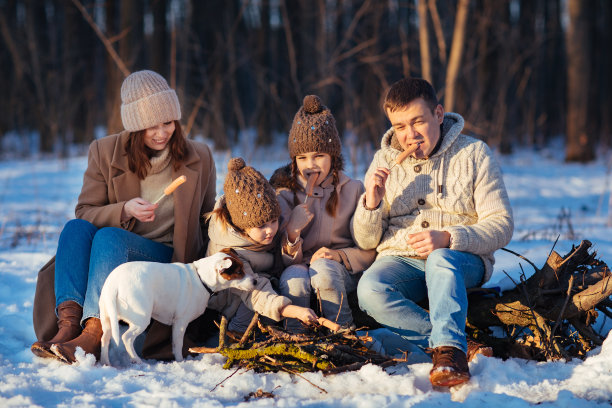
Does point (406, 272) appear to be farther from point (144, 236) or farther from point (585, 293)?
point (144, 236)

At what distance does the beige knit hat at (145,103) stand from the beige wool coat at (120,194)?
0.18m

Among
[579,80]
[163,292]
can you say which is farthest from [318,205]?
[579,80]

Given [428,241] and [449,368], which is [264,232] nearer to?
[428,241]

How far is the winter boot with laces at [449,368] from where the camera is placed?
2.41 m

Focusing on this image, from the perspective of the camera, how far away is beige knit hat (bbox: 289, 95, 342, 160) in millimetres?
3305

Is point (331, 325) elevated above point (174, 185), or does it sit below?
below

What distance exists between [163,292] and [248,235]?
56 centimetres

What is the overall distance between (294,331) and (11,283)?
2.29 metres

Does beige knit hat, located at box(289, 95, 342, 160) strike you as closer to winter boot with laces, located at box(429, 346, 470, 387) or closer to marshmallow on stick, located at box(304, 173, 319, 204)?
marshmallow on stick, located at box(304, 173, 319, 204)

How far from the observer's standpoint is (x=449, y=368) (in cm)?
243

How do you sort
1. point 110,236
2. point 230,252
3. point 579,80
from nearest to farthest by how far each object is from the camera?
point 230,252 < point 110,236 < point 579,80

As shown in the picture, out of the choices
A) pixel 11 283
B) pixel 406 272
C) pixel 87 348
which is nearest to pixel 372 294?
pixel 406 272

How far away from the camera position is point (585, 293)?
9.23 ft

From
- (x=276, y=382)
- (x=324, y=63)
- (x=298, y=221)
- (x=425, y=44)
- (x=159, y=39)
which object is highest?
(x=159, y=39)
